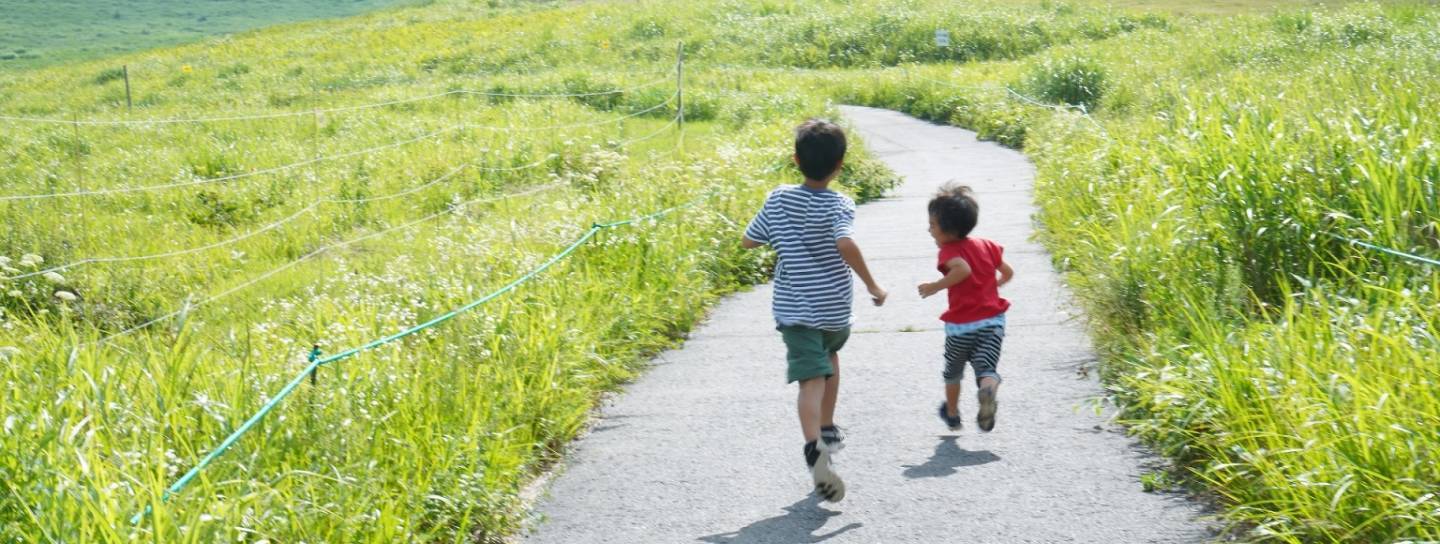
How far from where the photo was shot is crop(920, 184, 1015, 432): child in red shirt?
20.8 ft

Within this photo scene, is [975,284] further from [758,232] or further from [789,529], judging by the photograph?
[789,529]

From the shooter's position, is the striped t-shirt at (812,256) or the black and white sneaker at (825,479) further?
the striped t-shirt at (812,256)

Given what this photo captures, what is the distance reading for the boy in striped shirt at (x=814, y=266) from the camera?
5.70 meters

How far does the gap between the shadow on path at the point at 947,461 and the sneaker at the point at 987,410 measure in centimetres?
11

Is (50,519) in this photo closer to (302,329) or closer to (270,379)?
(270,379)

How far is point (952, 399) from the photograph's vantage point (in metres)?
6.48

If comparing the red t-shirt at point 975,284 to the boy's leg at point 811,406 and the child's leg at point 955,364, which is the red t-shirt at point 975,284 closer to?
the child's leg at point 955,364

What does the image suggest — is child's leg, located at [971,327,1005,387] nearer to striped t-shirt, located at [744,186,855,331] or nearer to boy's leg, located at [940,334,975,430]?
boy's leg, located at [940,334,975,430]

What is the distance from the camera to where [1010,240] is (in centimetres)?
1190

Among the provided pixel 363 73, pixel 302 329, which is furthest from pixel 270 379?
pixel 363 73

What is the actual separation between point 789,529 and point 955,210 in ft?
5.73

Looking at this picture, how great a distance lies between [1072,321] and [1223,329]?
97.7 inches

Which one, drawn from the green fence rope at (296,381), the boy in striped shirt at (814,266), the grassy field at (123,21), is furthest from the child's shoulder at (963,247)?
the grassy field at (123,21)

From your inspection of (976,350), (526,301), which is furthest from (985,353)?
(526,301)
